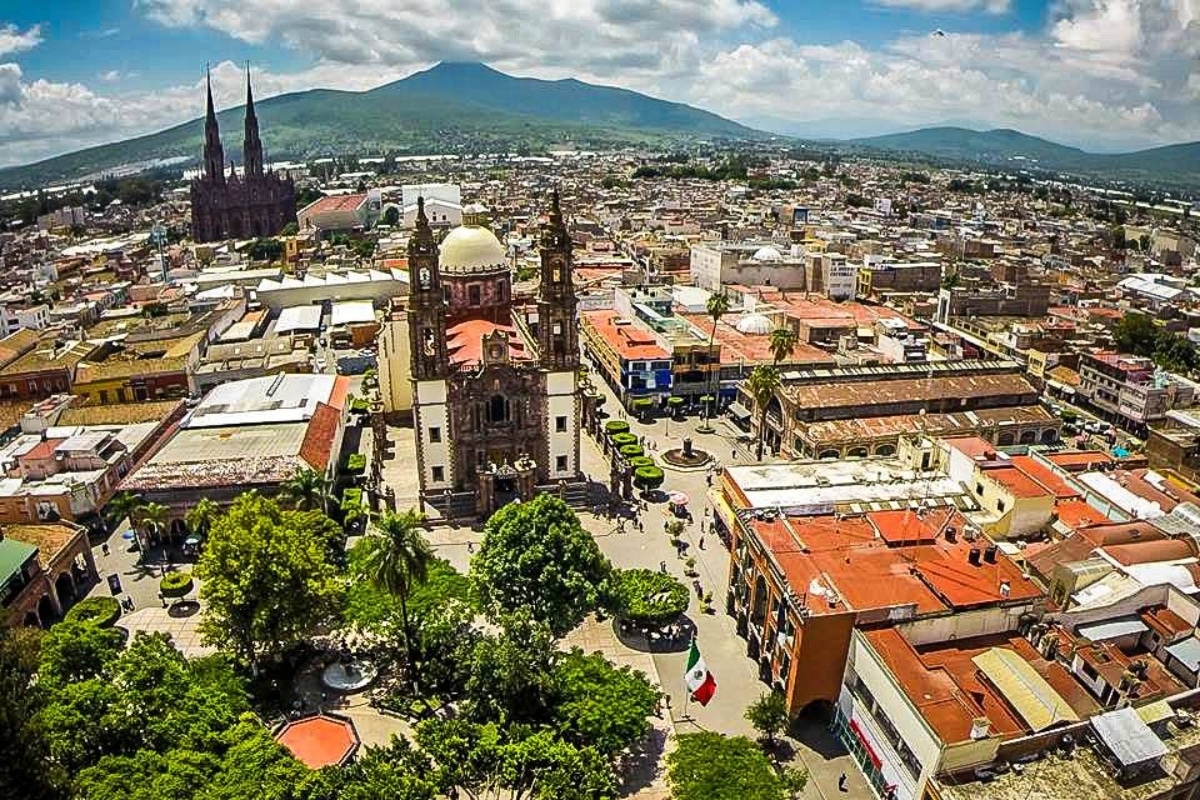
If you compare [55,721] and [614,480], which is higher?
[55,721]

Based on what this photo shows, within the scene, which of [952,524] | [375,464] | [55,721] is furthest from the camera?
[375,464]

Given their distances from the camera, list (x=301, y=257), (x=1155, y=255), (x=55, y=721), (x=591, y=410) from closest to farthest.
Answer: (x=55, y=721) → (x=591, y=410) → (x=301, y=257) → (x=1155, y=255)

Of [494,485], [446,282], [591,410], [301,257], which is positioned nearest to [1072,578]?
[494,485]

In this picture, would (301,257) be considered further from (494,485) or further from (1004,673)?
(1004,673)

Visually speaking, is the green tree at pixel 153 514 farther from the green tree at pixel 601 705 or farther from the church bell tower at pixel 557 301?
the green tree at pixel 601 705

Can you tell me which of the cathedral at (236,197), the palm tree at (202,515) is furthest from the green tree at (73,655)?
the cathedral at (236,197)

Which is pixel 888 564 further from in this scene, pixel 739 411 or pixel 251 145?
pixel 251 145

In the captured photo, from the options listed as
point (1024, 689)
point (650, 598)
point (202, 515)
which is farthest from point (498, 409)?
point (1024, 689)

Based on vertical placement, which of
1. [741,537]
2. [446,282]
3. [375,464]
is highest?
[446,282]
